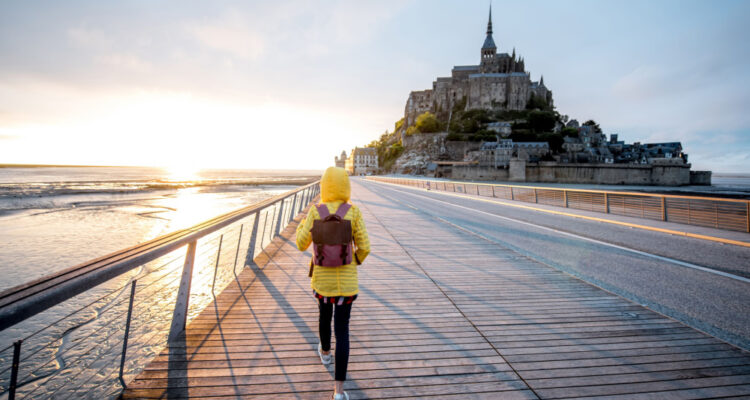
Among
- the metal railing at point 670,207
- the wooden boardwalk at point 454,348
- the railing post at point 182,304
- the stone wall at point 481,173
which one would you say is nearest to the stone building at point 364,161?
the stone wall at point 481,173

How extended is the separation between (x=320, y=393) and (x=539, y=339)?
2.12m

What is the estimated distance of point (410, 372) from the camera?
268 centimetres

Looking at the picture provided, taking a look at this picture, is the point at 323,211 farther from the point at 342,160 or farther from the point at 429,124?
the point at 342,160

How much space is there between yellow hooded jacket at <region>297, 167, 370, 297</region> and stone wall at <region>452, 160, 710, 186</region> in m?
76.0

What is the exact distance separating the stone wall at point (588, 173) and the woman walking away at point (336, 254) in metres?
76.1

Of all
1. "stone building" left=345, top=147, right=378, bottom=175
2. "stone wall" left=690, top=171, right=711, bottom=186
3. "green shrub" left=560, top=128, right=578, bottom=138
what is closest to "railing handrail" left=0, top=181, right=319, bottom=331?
"stone wall" left=690, top=171, right=711, bottom=186

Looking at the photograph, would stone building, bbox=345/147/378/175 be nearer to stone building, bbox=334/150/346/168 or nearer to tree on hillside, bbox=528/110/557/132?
stone building, bbox=334/150/346/168

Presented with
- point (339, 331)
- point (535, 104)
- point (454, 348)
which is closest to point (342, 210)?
point (339, 331)

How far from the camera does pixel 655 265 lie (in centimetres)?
599

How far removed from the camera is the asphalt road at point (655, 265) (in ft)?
12.8

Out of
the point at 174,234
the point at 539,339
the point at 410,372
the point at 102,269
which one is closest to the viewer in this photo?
the point at 102,269

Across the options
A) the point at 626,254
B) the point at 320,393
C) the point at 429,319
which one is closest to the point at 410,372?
the point at 320,393

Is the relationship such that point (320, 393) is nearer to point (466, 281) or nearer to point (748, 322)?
point (466, 281)

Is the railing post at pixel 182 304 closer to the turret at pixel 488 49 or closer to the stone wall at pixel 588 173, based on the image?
the stone wall at pixel 588 173
